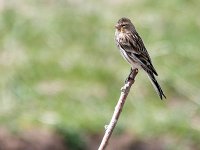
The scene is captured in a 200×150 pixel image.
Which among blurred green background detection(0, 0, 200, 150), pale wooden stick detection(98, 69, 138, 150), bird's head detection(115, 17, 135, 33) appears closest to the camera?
pale wooden stick detection(98, 69, 138, 150)

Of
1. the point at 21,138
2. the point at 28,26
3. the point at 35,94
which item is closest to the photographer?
the point at 21,138

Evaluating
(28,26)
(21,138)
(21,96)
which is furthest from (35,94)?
(28,26)

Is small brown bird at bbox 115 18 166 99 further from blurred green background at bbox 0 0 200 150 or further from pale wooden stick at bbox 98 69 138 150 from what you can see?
blurred green background at bbox 0 0 200 150

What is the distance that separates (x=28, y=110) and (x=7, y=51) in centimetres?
158

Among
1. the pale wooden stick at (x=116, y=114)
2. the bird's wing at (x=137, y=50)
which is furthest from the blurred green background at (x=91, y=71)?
the pale wooden stick at (x=116, y=114)

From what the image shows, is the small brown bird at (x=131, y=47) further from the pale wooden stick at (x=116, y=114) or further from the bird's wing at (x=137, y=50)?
the pale wooden stick at (x=116, y=114)

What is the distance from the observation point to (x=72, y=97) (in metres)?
10.6

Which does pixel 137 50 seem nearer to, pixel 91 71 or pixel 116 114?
pixel 116 114

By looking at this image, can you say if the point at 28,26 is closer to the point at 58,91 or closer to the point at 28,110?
the point at 58,91

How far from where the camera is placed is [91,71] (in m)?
11.4

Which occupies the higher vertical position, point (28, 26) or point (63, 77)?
point (28, 26)

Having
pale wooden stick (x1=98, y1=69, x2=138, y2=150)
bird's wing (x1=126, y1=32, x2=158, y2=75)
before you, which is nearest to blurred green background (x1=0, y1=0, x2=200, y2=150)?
bird's wing (x1=126, y1=32, x2=158, y2=75)

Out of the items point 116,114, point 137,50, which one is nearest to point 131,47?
point 137,50

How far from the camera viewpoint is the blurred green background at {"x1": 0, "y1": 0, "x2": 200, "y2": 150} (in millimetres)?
10000
